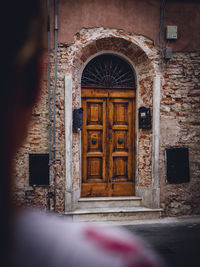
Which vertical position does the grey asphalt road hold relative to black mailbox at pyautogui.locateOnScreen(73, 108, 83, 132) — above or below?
below

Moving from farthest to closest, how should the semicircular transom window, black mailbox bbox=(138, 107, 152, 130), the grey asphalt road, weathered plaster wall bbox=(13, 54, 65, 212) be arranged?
the semicircular transom window
black mailbox bbox=(138, 107, 152, 130)
weathered plaster wall bbox=(13, 54, 65, 212)
the grey asphalt road

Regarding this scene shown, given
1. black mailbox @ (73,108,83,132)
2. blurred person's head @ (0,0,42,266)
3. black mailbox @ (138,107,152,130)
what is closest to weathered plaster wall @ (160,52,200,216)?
black mailbox @ (138,107,152,130)

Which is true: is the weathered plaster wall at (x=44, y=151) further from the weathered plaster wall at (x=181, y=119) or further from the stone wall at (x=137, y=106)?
the weathered plaster wall at (x=181, y=119)

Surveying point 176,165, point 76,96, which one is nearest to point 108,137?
point 76,96

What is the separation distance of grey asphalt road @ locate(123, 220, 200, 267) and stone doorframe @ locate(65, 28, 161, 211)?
64cm

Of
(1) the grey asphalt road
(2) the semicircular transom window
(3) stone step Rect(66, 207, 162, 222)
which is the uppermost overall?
(2) the semicircular transom window

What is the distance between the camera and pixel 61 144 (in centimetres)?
539

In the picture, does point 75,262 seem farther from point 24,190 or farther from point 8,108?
point 24,190

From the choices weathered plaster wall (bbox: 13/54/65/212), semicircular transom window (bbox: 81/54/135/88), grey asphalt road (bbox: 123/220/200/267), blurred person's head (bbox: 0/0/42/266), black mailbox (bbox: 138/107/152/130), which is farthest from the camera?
semicircular transom window (bbox: 81/54/135/88)

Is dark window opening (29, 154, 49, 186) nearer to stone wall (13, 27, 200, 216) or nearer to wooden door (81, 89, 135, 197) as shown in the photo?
stone wall (13, 27, 200, 216)

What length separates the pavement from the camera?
12.7 feet

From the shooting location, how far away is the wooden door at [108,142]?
595 cm

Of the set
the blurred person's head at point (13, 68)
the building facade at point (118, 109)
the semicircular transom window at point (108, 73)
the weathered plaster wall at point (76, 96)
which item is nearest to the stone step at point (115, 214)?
the building facade at point (118, 109)

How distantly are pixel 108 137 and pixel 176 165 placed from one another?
5.90ft
